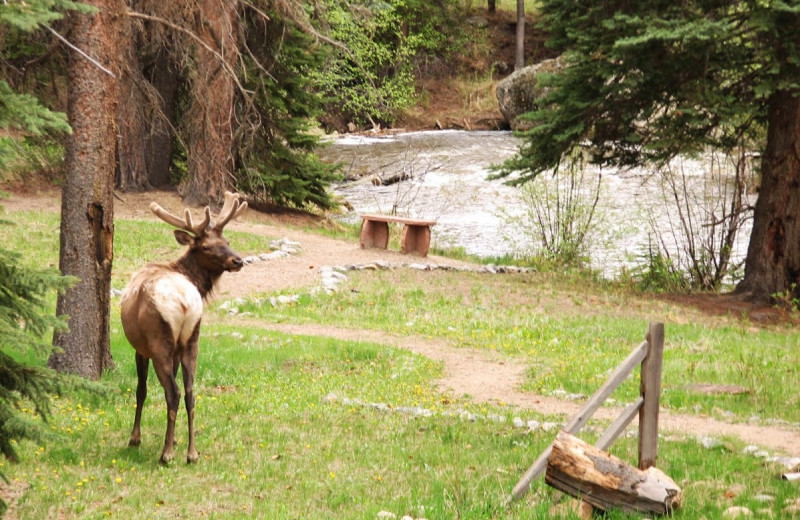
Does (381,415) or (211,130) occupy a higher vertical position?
(211,130)

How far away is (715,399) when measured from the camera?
10617mm

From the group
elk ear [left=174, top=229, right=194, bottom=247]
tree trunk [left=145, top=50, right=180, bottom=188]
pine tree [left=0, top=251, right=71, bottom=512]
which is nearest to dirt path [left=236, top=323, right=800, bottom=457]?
elk ear [left=174, top=229, right=194, bottom=247]

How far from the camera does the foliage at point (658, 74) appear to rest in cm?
1573

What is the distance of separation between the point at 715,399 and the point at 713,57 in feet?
27.3

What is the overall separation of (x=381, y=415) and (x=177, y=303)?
272 cm

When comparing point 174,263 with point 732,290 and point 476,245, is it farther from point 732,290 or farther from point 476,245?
point 476,245

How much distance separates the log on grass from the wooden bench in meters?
15.1

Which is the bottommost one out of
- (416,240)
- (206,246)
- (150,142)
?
(416,240)

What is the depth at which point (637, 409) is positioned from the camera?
6.85m

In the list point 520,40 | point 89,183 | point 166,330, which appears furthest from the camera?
point 520,40

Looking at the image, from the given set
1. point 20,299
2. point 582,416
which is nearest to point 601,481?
point 582,416

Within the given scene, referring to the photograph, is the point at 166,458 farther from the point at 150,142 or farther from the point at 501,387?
the point at 150,142

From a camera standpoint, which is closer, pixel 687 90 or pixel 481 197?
pixel 687 90

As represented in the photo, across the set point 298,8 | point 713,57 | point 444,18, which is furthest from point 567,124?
point 444,18
